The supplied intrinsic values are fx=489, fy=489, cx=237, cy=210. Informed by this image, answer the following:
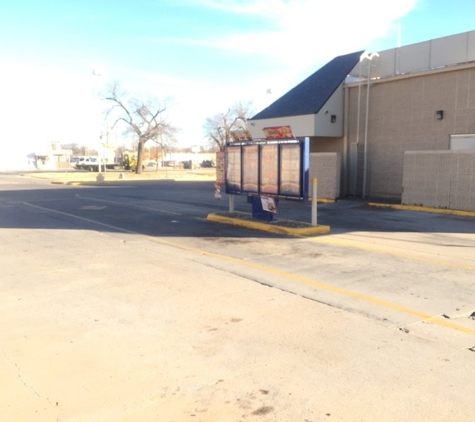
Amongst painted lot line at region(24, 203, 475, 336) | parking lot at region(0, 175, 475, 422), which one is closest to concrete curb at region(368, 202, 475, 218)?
parking lot at region(0, 175, 475, 422)

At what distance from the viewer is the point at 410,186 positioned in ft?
60.5

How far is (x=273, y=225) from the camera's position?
497 inches

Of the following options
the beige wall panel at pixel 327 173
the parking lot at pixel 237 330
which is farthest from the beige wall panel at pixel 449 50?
the parking lot at pixel 237 330

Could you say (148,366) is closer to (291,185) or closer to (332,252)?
(332,252)

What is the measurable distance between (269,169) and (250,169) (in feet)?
2.92

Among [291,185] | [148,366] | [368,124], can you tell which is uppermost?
[368,124]

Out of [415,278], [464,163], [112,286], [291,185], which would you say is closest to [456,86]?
[464,163]

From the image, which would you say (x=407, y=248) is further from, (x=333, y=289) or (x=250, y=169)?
(x=250, y=169)

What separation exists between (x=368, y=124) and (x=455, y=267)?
15040mm

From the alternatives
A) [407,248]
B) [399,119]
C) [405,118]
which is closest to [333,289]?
[407,248]

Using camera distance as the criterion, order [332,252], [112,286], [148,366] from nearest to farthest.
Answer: [148,366] → [112,286] → [332,252]

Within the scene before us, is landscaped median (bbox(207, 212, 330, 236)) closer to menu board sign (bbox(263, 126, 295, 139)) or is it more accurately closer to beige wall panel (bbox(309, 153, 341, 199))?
menu board sign (bbox(263, 126, 295, 139))

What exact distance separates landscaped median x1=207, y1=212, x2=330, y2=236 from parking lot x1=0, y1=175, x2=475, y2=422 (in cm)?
92

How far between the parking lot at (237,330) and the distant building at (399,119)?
754 centimetres
